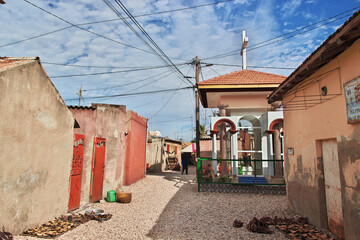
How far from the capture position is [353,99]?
3982 millimetres

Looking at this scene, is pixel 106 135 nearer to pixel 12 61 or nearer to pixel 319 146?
pixel 12 61

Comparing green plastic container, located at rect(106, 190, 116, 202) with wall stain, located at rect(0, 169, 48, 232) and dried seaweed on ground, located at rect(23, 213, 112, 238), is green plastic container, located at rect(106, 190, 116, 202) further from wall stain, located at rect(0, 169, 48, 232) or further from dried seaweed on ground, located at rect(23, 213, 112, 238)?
wall stain, located at rect(0, 169, 48, 232)

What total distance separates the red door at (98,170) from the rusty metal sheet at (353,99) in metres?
7.18

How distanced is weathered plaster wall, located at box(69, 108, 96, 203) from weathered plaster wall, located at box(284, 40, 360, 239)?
20.4 ft

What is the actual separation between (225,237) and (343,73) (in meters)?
3.83

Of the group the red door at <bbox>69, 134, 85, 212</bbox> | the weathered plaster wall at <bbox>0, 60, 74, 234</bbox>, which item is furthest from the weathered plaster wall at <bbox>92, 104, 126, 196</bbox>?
the weathered plaster wall at <bbox>0, 60, 74, 234</bbox>

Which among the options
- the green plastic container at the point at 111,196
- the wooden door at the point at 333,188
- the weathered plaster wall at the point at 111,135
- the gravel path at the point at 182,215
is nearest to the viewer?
the wooden door at the point at 333,188

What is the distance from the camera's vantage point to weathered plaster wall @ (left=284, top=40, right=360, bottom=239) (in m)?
3.98

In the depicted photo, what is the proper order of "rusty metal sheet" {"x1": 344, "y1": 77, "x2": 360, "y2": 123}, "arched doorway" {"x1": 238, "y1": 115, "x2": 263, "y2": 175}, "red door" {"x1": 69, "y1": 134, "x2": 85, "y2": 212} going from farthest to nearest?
"arched doorway" {"x1": 238, "y1": 115, "x2": 263, "y2": 175} < "red door" {"x1": 69, "y1": 134, "x2": 85, "y2": 212} < "rusty metal sheet" {"x1": 344, "y1": 77, "x2": 360, "y2": 123}

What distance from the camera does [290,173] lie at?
7098 mm

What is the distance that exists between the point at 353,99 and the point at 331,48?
926 mm

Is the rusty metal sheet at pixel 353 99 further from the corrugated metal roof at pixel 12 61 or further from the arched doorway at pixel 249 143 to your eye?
the arched doorway at pixel 249 143

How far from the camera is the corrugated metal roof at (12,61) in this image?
4.51 meters

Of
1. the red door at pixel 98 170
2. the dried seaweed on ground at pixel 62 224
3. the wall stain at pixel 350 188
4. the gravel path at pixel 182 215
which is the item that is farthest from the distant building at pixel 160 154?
the wall stain at pixel 350 188
